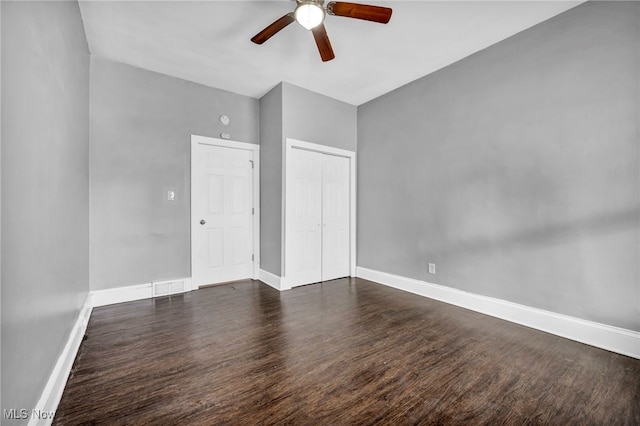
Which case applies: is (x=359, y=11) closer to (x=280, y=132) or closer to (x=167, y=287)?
(x=280, y=132)

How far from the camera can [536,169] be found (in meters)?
2.57

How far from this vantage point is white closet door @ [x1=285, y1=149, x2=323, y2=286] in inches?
149

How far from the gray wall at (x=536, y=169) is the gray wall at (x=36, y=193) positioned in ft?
11.6

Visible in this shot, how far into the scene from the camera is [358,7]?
199 centimetres

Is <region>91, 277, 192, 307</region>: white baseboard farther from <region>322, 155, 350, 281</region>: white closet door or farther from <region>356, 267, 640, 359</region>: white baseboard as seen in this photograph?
<region>356, 267, 640, 359</region>: white baseboard

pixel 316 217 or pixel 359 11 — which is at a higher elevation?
pixel 359 11

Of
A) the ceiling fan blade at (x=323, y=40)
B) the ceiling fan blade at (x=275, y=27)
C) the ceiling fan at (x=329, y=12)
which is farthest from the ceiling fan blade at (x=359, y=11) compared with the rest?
the ceiling fan blade at (x=275, y=27)

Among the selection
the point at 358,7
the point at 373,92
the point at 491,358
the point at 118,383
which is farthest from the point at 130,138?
the point at 491,358

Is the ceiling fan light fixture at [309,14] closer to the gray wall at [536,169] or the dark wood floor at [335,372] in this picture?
the gray wall at [536,169]

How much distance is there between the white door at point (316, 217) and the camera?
383 centimetres

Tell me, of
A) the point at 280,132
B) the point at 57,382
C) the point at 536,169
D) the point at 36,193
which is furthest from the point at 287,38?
the point at 57,382

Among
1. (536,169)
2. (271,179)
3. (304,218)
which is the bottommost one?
(304,218)

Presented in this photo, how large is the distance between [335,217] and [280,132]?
1.58 metres

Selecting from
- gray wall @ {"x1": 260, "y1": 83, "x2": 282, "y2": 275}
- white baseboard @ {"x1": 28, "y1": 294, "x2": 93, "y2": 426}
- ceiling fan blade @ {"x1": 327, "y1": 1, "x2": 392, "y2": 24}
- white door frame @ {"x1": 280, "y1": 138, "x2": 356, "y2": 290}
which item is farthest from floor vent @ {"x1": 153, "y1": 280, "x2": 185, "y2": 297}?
ceiling fan blade @ {"x1": 327, "y1": 1, "x2": 392, "y2": 24}
